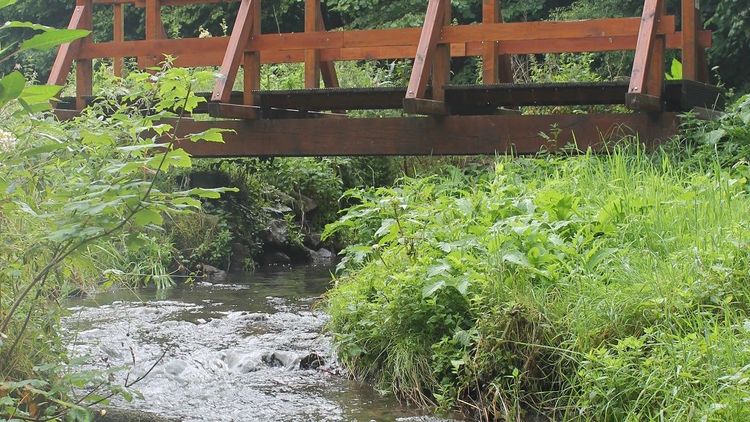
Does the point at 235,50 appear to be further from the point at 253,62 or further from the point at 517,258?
the point at 517,258

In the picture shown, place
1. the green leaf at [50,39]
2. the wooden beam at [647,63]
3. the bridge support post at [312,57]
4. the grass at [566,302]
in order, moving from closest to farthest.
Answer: the green leaf at [50,39]
the grass at [566,302]
the wooden beam at [647,63]
the bridge support post at [312,57]

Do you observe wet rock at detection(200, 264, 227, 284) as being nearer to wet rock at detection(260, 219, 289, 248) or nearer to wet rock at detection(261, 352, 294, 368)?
wet rock at detection(260, 219, 289, 248)

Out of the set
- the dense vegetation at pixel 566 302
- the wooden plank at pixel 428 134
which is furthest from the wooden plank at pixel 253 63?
the dense vegetation at pixel 566 302

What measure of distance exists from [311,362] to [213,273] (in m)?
5.01

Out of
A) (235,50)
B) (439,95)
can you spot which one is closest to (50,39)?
(439,95)

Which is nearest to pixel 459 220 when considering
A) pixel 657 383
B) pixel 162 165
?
pixel 657 383

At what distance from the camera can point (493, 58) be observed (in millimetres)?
10445

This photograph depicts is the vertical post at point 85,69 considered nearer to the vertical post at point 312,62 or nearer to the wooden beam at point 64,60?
the wooden beam at point 64,60

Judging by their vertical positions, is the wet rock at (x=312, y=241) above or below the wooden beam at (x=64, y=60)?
below

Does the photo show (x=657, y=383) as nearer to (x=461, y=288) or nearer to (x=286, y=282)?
(x=461, y=288)

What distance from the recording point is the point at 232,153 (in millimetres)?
9586

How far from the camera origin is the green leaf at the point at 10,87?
232cm

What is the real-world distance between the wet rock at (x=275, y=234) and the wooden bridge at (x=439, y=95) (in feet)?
7.16

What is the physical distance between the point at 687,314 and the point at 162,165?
2.37 m
